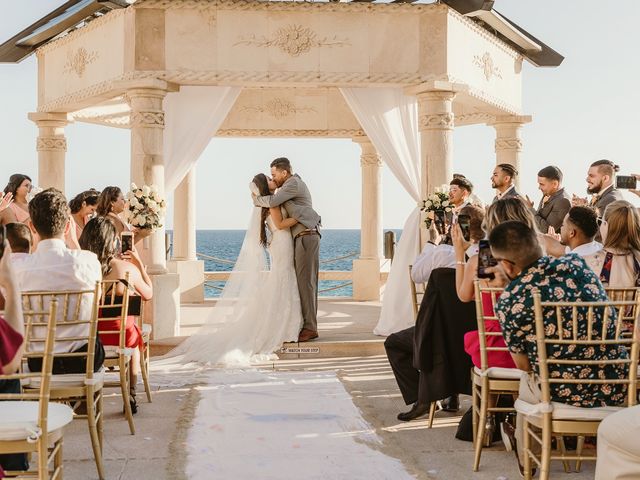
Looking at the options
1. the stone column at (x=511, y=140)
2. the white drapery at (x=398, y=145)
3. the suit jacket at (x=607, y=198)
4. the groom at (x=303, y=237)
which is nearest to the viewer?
the suit jacket at (x=607, y=198)

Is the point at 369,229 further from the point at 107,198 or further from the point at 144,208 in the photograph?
the point at 107,198

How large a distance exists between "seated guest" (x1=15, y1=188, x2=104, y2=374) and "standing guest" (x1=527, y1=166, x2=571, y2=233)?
13.5ft

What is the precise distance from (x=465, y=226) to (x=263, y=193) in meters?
3.89

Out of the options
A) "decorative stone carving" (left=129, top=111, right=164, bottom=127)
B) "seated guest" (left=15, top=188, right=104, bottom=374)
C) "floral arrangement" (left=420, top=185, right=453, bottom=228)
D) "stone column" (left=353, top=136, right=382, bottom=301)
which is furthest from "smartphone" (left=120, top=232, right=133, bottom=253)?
"stone column" (left=353, top=136, right=382, bottom=301)

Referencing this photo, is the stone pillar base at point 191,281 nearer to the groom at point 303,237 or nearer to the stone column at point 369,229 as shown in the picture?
the stone column at point 369,229

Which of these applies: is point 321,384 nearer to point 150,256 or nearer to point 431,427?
point 431,427

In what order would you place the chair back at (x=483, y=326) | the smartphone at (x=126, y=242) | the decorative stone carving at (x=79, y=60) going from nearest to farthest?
the chair back at (x=483, y=326), the smartphone at (x=126, y=242), the decorative stone carving at (x=79, y=60)

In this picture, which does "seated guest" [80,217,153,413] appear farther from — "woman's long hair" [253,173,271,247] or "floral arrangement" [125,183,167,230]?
"woman's long hair" [253,173,271,247]

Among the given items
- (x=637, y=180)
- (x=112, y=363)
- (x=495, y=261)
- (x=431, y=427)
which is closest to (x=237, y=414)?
(x=112, y=363)

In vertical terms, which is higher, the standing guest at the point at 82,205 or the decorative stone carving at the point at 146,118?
the decorative stone carving at the point at 146,118

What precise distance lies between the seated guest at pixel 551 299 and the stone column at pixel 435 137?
5319 millimetres

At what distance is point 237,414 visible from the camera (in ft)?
18.1

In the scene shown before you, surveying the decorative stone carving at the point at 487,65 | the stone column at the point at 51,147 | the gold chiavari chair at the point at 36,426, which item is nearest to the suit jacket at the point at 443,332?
the gold chiavari chair at the point at 36,426

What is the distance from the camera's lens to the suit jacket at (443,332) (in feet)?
16.2
